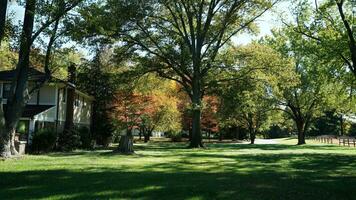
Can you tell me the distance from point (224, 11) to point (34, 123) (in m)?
19.2

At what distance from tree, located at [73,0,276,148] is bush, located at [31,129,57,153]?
35.0 ft

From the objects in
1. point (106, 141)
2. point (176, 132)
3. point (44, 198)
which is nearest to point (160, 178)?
point (44, 198)

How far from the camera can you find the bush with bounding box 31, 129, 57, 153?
1185 inches

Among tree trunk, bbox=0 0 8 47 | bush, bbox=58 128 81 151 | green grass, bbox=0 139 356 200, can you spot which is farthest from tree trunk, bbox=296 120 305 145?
tree trunk, bbox=0 0 8 47

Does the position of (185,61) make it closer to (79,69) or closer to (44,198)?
(79,69)

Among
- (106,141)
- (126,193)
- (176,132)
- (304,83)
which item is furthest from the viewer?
(176,132)

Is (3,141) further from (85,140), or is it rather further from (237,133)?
(237,133)

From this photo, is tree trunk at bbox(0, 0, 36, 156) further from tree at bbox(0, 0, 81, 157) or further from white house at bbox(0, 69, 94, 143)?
white house at bbox(0, 69, 94, 143)

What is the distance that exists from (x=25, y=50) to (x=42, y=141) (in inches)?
334

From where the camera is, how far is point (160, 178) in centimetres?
1428

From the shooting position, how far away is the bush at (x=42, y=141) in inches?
1185

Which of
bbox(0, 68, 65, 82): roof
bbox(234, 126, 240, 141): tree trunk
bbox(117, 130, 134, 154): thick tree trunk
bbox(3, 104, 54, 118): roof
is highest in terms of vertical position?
bbox(0, 68, 65, 82): roof

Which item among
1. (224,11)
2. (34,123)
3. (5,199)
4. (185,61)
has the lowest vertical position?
(5,199)

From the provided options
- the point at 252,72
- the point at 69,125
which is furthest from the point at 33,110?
the point at 252,72
